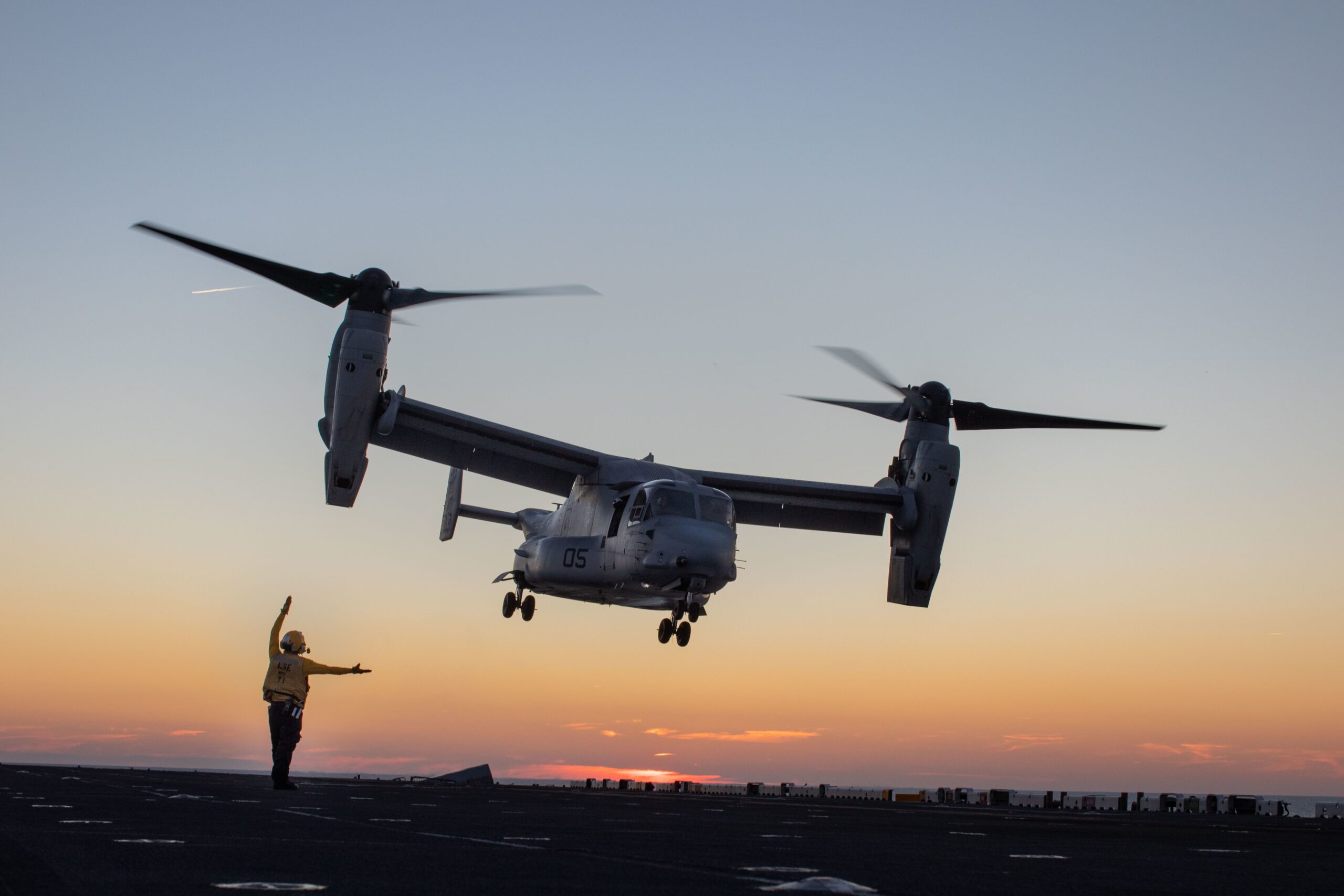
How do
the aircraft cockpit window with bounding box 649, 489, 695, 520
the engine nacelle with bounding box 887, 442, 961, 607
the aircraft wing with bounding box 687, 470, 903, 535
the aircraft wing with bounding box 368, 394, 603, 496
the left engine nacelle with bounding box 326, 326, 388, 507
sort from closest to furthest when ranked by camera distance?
the aircraft cockpit window with bounding box 649, 489, 695, 520, the left engine nacelle with bounding box 326, 326, 388, 507, the aircraft wing with bounding box 368, 394, 603, 496, the engine nacelle with bounding box 887, 442, 961, 607, the aircraft wing with bounding box 687, 470, 903, 535

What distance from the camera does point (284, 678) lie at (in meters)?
15.5

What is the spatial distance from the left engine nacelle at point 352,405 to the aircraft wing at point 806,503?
8.87 meters

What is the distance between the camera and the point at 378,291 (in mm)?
26297

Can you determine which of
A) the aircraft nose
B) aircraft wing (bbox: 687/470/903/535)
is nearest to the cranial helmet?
the aircraft nose

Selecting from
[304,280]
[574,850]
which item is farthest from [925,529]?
[574,850]

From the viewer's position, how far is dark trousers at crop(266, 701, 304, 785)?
51.0 ft

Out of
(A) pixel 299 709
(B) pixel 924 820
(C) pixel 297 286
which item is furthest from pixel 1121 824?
(C) pixel 297 286

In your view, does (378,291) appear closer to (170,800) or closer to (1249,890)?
(170,800)

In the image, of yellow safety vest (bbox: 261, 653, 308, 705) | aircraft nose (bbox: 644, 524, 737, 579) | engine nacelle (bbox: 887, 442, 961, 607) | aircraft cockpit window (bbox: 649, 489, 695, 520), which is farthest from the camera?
engine nacelle (bbox: 887, 442, 961, 607)

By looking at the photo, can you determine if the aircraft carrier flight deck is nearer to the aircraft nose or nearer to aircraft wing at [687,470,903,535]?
the aircraft nose

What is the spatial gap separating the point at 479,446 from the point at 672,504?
289 inches

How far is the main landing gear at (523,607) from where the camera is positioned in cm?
3197

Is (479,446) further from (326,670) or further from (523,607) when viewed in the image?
(326,670)

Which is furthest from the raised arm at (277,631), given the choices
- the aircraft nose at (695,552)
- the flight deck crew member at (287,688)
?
the aircraft nose at (695,552)
